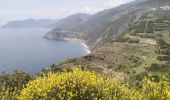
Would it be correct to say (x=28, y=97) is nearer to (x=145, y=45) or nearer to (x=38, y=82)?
(x=38, y=82)

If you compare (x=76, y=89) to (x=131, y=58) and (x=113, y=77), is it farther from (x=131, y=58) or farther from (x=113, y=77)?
(x=131, y=58)

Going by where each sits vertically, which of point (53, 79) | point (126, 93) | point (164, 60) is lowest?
point (164, 60)

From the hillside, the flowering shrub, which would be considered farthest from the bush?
the hillside

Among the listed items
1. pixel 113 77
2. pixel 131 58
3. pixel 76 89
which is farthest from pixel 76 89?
pixel 131 58

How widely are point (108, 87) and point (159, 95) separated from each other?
12.8 feet

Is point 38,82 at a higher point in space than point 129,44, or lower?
higher

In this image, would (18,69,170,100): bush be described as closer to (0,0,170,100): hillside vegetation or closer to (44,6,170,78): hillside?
(0,0,170,100): hillside vegetation

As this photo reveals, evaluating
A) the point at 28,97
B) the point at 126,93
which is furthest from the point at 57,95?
the point at 126,93

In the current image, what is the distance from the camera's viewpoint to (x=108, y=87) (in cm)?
2412

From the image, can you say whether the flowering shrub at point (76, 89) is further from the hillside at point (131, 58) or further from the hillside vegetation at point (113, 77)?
the hillside at point (131, 58)

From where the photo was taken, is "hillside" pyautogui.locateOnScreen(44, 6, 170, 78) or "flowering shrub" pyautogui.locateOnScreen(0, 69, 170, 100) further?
"hillside" pyautogui.locateOnScreen(44, 6, 170, 78)

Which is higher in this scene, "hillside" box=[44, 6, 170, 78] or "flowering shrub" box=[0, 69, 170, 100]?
"flowering shrub" box=[0, 69, 170, 100]

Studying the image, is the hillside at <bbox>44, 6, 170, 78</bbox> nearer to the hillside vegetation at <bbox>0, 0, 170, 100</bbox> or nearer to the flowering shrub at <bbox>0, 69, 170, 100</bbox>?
the hillside vegetation at <bbox>0, 0, 170, 100</bbox>

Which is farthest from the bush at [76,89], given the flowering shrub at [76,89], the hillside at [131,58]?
the hillside at [131,58]
